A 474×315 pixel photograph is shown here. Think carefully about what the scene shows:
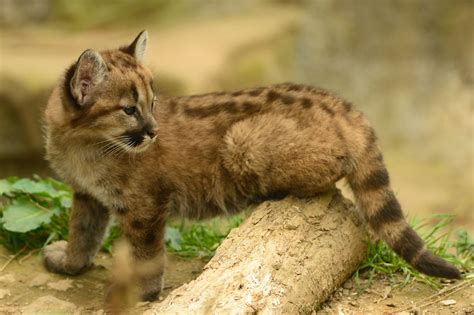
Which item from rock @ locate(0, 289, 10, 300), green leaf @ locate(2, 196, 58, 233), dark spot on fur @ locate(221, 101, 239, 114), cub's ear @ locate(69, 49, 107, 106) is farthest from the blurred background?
rock @ locate(0, 289, 10, 300)

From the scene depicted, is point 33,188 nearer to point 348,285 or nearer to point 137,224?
point 137,224

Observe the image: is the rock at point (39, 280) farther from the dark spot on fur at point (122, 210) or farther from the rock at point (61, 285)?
the dark spot on fur at point (122, 210)

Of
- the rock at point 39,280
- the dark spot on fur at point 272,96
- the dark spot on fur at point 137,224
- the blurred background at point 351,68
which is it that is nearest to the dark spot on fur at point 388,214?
the dark spot on fur at point 272,96

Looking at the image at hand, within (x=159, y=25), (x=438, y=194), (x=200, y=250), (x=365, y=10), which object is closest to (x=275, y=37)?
(x=365, y=10)

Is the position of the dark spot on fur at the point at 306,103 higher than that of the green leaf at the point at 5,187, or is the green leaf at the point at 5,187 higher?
the dark spot on fur at the point at 306,103

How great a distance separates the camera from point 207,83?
12125mm

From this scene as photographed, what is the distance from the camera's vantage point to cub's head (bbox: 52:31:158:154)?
5.55m

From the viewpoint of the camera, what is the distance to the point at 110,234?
669 centimetres

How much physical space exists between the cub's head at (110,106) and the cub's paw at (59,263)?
3.25 ft

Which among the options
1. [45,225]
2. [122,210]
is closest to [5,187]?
[45,225]

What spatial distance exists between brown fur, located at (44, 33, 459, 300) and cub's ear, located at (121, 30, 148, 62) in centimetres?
1

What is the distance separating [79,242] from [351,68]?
863 centimetres

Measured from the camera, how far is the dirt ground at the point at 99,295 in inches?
216

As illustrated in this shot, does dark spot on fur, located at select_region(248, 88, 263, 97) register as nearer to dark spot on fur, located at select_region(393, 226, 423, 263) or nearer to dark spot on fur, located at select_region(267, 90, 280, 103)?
dark spot on fur, located at select_region(267, 90, 280, 103)
